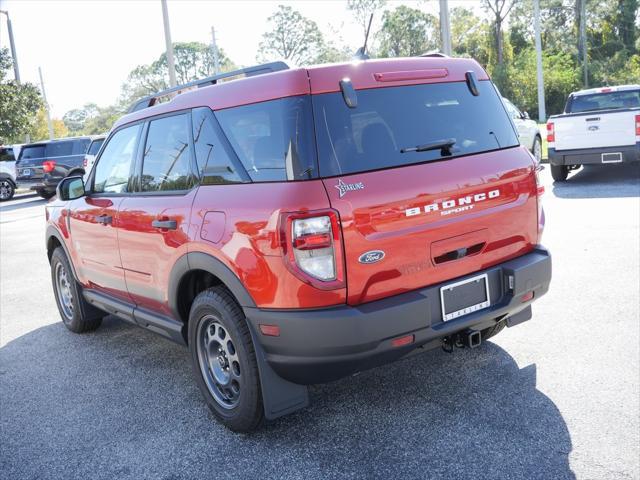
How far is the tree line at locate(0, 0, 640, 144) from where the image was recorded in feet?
154

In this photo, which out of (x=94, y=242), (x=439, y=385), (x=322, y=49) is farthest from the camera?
(x=322, y=49)

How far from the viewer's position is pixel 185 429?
361 centimetres

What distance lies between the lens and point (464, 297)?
3.25 m

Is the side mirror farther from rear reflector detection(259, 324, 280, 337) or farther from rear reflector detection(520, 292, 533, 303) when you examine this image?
rear reflector detection(520, 292, 533, 303)

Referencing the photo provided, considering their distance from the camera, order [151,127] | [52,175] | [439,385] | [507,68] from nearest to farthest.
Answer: [439,385]
[151,127]
[52,175]
[507,68]

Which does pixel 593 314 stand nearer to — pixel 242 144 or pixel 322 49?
pixel 242 144

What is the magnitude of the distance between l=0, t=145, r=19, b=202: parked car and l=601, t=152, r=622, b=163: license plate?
2000 centimetres

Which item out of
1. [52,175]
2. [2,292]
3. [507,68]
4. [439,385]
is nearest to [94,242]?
[439,385]

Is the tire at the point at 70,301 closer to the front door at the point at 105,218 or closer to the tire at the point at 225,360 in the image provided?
the front door at the point at 105,218

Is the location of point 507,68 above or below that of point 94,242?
above

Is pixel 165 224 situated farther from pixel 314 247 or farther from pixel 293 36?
pixel 293 36

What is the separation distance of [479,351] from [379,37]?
221 ft

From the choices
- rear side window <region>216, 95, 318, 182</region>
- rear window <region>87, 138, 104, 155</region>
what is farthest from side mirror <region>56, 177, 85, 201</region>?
rear window <region>87, 138, 104, 155</region>

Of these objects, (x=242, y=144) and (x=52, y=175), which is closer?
(x=242, y=144)
